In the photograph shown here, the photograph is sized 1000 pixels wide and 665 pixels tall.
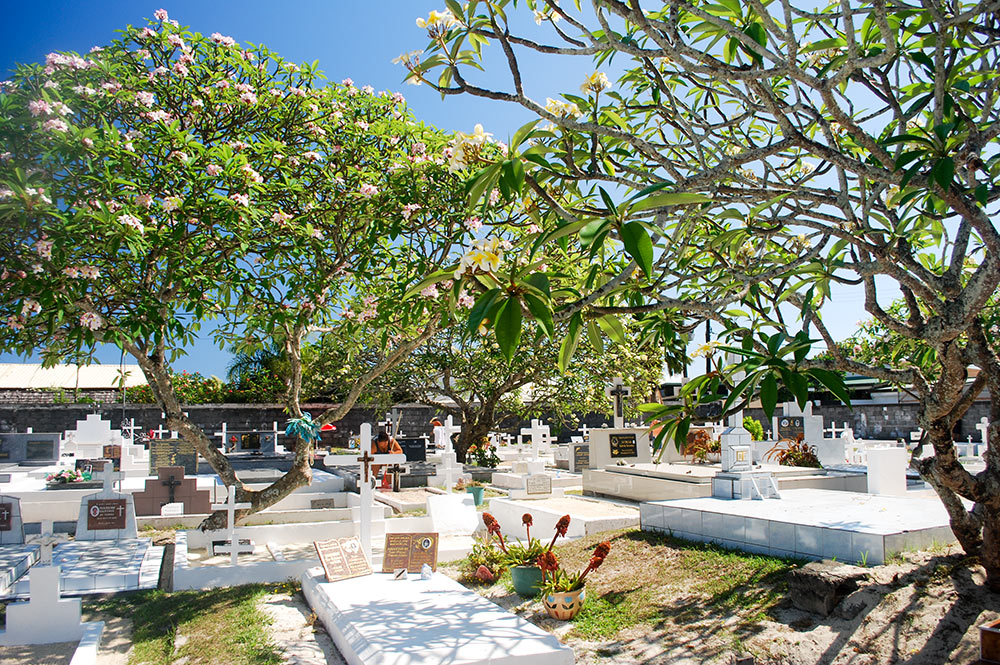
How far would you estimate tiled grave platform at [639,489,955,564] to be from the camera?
5.89m

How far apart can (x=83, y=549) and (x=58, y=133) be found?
538 cm

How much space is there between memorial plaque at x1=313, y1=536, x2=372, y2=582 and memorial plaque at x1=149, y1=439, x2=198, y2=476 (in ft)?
28.4

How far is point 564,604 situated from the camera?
238 inches

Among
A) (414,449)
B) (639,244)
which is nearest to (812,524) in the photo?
(639,244)

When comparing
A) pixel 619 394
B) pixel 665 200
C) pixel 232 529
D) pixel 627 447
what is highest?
pixel 665 200

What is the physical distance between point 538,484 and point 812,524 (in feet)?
25.4

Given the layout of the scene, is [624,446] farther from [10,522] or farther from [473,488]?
[10,522]

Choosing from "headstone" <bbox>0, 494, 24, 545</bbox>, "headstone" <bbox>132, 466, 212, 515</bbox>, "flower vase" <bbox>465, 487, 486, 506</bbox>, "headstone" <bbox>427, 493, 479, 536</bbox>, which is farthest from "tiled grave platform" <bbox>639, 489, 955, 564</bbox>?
"headstone" <bbox>0, 494, 24, 545</bbox>

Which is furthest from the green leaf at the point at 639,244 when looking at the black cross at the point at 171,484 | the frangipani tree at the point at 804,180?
the black cross at the point at 171,484

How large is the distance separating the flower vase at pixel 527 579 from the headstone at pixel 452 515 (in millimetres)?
4332

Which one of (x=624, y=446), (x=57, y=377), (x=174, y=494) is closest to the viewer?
(x=174, y=494)

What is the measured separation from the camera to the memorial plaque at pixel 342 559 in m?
7.20

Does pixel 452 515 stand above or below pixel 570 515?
below

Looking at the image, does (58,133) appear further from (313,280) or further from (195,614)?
(195,614)
